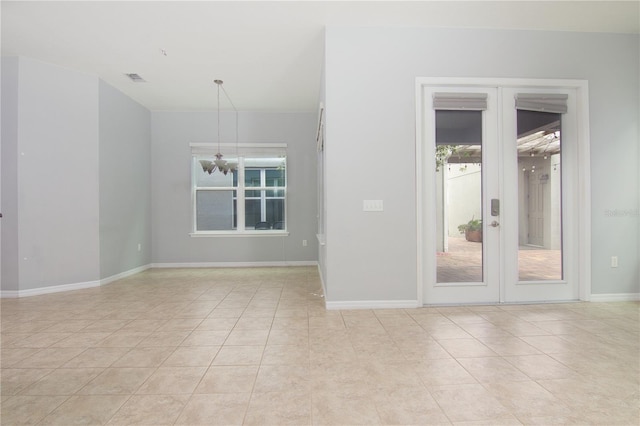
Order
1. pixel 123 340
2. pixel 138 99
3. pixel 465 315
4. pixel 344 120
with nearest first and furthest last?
1. pixel 123 340
2. pixel 465 315
3. pixel 344 120
4. pixel 138 99

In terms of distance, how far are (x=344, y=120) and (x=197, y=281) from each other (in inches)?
127

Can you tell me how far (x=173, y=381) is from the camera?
6.35 feet

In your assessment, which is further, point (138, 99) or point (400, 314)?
point (138, 99)

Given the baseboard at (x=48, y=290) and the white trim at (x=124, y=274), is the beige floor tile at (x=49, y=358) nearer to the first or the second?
the baseboard at (x=48, y=290)

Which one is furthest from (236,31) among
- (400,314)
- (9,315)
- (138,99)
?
(9,315)

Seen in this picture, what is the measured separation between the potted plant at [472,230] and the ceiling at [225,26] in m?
2.03

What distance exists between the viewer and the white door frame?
3.36 m

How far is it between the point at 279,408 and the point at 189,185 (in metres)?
5.20

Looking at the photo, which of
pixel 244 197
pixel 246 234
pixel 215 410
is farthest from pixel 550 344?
pixel 244 197

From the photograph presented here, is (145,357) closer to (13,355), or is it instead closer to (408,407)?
(13,355)

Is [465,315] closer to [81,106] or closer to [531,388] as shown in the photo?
[531,388]

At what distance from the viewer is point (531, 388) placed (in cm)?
181

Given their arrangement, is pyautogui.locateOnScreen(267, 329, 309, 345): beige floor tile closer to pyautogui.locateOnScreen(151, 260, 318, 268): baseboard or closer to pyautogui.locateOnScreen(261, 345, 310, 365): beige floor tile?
pyautogui.locateOnScreen(261, 345, 310, 365): beige floor tile

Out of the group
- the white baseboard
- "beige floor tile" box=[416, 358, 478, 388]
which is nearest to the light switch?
"beige floor tile" box=[416, 358, 478, 388]
